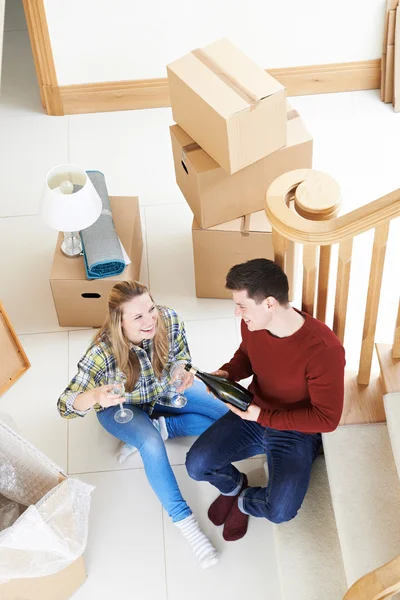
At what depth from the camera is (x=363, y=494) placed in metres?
2.46

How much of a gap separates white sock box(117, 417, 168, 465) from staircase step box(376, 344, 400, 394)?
887 millimetres

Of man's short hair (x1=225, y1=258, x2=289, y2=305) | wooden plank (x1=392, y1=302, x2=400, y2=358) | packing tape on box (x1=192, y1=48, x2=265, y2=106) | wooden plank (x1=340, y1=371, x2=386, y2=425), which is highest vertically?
packing tape on box (x1=192, y1=48, x2=265, y2=106)

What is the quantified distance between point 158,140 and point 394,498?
2.51m

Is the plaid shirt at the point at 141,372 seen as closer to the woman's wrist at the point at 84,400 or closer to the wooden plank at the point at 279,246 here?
the woman's wrist at the point at 84,400

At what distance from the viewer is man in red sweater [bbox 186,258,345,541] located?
2318 millimetres

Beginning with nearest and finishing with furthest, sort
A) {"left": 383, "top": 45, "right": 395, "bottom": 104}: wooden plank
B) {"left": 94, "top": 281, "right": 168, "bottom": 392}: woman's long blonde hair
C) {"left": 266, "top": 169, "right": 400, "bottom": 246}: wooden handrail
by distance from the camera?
{"left": 266, "top": 169, "right": 400, "bottom": 246}: wooden handrail
{"left": 94, "top": 281, "right": 168, "bottom": 392}: woman's long blonde hair
{"left": 383, "top": 45, "right": 395, "bottom": 104}: wooden plank

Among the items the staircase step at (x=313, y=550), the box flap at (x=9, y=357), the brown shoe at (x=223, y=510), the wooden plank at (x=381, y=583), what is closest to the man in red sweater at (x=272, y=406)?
the brown shoe at (x=223, y=510)

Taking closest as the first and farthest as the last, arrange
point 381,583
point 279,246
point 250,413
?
point 381,583, point 279,246, point 250,413

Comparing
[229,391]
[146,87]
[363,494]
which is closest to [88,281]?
[229,391]

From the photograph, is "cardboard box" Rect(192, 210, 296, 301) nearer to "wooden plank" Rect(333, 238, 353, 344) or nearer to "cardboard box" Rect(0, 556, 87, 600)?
"wooden plank" Rect(333, 238, 353, 344)

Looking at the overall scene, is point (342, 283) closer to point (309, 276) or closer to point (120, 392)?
point (309, 276)

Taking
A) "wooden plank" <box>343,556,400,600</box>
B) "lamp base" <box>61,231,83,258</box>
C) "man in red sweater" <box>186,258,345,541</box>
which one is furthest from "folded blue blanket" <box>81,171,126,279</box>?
"wooden plank" <box>343,556,400,600</box>

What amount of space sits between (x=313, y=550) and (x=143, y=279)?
1.55 meters

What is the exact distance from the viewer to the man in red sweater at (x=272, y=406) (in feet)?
7.61
